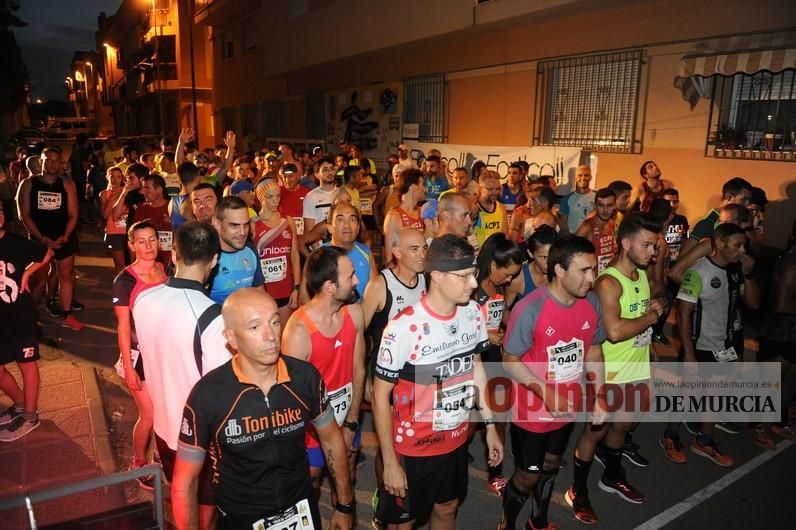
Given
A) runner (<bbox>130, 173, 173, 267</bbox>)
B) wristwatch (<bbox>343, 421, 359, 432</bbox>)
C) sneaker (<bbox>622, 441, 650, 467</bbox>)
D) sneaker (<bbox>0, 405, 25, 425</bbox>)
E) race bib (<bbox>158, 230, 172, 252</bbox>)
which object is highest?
runner (<bbox>130, 173, 173, 267</bbox>)

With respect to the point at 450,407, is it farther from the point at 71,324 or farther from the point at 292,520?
the point at 71,324

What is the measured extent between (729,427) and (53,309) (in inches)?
377

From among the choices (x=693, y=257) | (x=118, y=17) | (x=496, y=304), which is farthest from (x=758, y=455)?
(x=118, y=17)

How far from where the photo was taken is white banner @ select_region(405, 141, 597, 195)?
11.5 metres

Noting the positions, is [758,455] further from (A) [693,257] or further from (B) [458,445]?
(B) [458,445]

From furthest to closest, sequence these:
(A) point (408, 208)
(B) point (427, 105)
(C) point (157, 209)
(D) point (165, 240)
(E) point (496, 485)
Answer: (B) point (427, 105) → (C) point (157, 209) → (D) point (165, 240) → (A) point (408, 208) → (E) point (496, 485)

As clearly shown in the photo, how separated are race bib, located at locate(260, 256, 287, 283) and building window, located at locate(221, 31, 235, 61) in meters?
29.6

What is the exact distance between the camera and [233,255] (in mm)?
4961

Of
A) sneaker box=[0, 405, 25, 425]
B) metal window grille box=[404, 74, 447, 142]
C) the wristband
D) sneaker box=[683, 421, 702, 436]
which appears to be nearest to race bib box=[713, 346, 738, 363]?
sneaker box=[683, 421, 702, 436]

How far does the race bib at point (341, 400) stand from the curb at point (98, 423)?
239 cm

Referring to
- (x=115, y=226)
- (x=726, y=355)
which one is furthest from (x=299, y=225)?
(x=726, y=355)

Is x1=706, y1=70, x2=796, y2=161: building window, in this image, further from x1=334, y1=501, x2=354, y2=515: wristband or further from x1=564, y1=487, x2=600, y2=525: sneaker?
x1=334, y1=501, x2=354, y2=515: wristband

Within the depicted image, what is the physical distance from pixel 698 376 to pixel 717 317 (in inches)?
26.2

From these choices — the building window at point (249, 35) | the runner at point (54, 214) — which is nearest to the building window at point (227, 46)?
the building window at point (249, 35)
